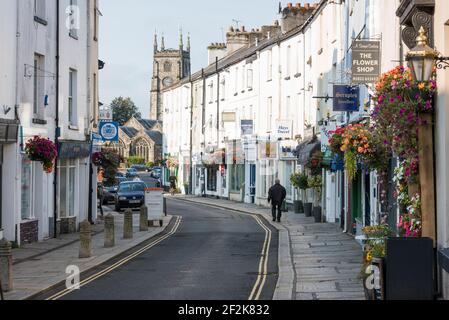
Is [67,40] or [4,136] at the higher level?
[67,40]

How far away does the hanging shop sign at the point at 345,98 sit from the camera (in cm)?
2525

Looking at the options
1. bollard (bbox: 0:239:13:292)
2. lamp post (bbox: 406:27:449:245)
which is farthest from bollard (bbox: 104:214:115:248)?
lamp post (bbox: 406:27:449:245)

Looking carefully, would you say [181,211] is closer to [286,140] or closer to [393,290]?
[286,140]

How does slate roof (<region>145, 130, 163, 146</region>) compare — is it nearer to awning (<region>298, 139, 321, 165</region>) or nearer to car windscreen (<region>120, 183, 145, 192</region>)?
car windscreen (<region>120, 183, 145, 192</region>)

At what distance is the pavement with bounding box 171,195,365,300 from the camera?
1513 centimetres

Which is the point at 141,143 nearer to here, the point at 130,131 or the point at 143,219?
the point at 130,131

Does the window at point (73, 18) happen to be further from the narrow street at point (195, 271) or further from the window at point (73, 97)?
the narrow street at point (195, 271)

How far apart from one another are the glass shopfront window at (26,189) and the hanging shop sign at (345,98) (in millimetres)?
9417

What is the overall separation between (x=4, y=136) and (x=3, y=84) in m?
1.50

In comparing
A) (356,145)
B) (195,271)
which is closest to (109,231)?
(195,271)

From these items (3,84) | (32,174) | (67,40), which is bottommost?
(32,174)

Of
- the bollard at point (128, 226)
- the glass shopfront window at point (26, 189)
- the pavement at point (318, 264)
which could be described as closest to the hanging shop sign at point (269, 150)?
the pavement at point (318, 264)

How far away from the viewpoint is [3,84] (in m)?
22.7
